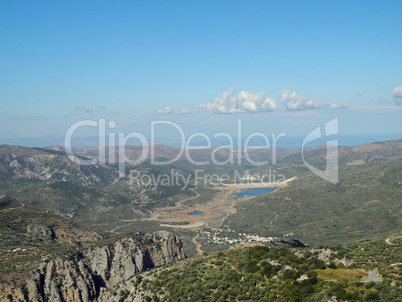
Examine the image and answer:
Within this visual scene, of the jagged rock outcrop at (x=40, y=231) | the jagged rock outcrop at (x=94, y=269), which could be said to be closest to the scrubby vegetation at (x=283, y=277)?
the jagged rock outcrop at (x=94, y=269)

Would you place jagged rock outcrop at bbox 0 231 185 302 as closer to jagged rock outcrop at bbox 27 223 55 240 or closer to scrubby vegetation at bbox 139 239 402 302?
scrubby vegetation at bbox 139 239 402 302

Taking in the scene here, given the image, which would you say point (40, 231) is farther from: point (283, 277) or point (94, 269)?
point (283, 277)

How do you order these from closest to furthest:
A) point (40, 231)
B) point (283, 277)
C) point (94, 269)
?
point (283, 277)
point (94, 269)
point (40, 231)

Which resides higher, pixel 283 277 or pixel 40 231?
pixel 283 277

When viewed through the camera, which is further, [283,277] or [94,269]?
[94,269]

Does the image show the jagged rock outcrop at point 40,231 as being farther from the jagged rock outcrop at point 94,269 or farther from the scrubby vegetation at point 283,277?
the scrubby vegetation at point 283,277

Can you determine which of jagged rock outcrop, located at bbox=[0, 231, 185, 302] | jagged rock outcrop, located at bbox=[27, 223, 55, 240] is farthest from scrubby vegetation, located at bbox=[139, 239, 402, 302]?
jagged rock outcrop, located at bbox=[27, 223, 55, 240]

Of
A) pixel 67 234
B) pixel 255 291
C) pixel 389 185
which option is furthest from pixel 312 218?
pixel 255 291

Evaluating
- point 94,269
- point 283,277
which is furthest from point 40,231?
point 283,277

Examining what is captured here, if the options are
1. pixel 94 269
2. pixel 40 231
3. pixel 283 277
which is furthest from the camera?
pixel 40 231
